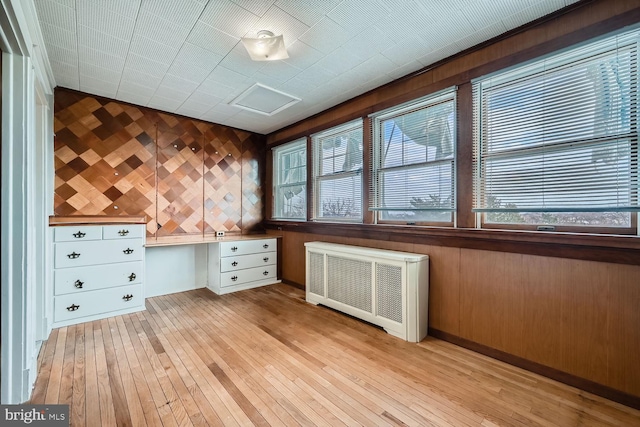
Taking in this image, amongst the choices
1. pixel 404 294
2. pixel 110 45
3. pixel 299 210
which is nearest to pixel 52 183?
pixel 110 45

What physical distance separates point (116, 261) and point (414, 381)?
3.18 meters

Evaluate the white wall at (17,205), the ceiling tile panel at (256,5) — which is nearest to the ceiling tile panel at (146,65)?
the white wall at (17,205)

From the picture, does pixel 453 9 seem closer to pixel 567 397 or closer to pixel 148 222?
pixel 567 397

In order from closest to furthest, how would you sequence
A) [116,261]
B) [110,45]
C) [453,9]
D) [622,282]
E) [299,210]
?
[622,282] → [453,9] → [110,45] → [116,261] → [299,210]

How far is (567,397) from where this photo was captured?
1750 mm

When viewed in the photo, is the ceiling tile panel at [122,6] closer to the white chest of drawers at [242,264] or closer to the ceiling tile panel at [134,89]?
the ceiling tile panel at [134,89]

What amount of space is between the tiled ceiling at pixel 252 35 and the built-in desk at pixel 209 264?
1.94 metres

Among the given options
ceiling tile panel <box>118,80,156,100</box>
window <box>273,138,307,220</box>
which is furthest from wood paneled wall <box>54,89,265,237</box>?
ceiling tile panel <box>118,80,156,100</box>

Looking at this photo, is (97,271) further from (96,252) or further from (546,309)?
(546,309)

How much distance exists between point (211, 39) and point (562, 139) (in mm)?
2736

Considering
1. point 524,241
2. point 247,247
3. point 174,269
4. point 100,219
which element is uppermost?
point 100,219

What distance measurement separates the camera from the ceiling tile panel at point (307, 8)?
184 centimetres

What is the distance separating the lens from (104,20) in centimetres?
205

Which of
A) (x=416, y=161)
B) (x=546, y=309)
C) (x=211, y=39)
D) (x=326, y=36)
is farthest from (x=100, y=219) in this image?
(x=546, y=309)
